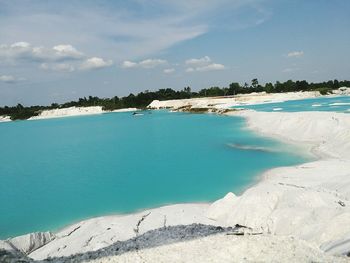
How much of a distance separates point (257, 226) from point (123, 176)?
1579cm

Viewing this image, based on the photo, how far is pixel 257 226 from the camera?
43.1 feet

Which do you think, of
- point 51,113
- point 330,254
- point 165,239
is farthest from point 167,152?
point 51,113

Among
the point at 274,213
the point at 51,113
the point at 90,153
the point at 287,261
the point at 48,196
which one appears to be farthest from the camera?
the point at 51,113

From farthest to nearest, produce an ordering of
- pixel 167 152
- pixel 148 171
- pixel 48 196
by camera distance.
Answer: pixel 167 152
pixel 148 171
pixel 48 196

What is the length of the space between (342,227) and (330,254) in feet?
6.61

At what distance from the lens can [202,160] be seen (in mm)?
30984

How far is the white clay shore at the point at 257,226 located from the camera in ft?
31.8

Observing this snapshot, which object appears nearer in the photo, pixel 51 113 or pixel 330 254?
pixel 330 254

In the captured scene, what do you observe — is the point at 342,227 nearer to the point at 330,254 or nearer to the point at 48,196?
the point at 330,254

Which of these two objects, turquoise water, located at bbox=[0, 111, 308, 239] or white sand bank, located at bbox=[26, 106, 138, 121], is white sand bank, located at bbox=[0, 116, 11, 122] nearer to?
white sand bank, located at bbox=[26, 106, 138, 121]

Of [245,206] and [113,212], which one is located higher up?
[245,206]

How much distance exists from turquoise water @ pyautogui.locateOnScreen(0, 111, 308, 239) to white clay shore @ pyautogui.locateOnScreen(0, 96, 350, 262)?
2563 millimetres

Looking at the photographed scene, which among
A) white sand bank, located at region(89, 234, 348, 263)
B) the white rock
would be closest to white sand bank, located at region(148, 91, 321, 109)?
the white rock

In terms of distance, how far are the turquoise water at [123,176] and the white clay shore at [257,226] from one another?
8.41ft
